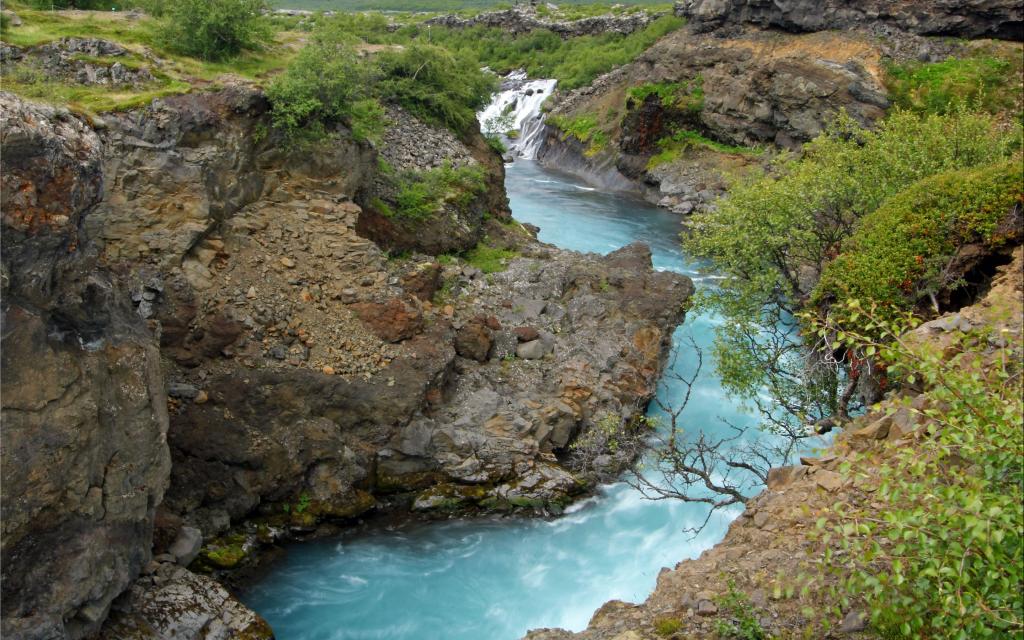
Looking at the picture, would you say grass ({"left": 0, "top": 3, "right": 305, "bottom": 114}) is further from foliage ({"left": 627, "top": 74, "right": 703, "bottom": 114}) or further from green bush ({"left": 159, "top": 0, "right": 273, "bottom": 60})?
foliage ({"left": 627, "top": 74, "right": 703, "bottom": 114})

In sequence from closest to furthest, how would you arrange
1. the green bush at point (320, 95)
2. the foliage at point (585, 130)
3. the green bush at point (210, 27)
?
1. the green bush at point (320, 95)
2. the green bush at point (210, 27)
3. the foliage at point (585, 130)

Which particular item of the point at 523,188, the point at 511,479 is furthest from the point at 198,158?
the point at 523,188

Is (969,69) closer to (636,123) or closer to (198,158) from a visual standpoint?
(636,123)

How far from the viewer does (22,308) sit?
8.38 m

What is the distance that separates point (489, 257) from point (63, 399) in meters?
13.4

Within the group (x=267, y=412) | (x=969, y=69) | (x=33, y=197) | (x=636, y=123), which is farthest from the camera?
(x=636, y=123)

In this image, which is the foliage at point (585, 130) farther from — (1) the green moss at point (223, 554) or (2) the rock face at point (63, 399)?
(2) the rock face at point (63, 399)

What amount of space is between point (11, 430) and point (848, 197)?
14386mm

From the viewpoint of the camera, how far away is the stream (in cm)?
1237

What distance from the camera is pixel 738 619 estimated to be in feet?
25.9

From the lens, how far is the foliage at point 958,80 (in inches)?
1356

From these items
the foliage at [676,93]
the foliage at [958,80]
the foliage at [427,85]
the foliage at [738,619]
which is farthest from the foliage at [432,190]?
the foliage at [958,80]

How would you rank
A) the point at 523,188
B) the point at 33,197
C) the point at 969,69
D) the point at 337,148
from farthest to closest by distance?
the point at 523,188, the point at 969,69, the point at 337,148, the point at 33,197

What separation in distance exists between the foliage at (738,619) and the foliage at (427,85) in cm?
1840
